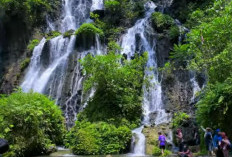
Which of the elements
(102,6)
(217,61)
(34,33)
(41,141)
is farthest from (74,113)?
(102,6)

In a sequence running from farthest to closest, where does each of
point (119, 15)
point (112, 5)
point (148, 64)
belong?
point (119, 15), point (112, 5), point (148, 64)

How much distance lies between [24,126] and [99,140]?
4.03m

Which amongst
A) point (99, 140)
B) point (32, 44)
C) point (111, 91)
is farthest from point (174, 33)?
point (32, 44)

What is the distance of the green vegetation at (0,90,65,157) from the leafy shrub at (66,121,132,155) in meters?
1.60

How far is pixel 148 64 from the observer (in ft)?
82.0

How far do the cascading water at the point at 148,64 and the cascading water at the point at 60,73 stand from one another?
338 centimetres

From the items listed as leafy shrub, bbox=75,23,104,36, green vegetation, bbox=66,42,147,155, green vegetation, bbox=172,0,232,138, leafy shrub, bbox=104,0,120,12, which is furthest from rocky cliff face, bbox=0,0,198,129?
green vegetation, bbox=172,0,232,138

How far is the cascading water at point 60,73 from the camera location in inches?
935

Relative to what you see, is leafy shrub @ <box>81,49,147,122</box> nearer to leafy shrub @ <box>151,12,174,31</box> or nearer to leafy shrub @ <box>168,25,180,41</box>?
leafy shrub @ <box>168,25,180,41</box>

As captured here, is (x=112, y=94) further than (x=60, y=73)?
No

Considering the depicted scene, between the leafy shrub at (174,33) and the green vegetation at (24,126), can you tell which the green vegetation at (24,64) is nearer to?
the green vegetation at (24,126)

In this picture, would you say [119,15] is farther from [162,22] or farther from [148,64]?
[148,64]

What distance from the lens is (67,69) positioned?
26453mm

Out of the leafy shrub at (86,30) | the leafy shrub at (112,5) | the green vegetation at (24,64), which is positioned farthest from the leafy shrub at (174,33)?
the green vegetation at (24,64)
